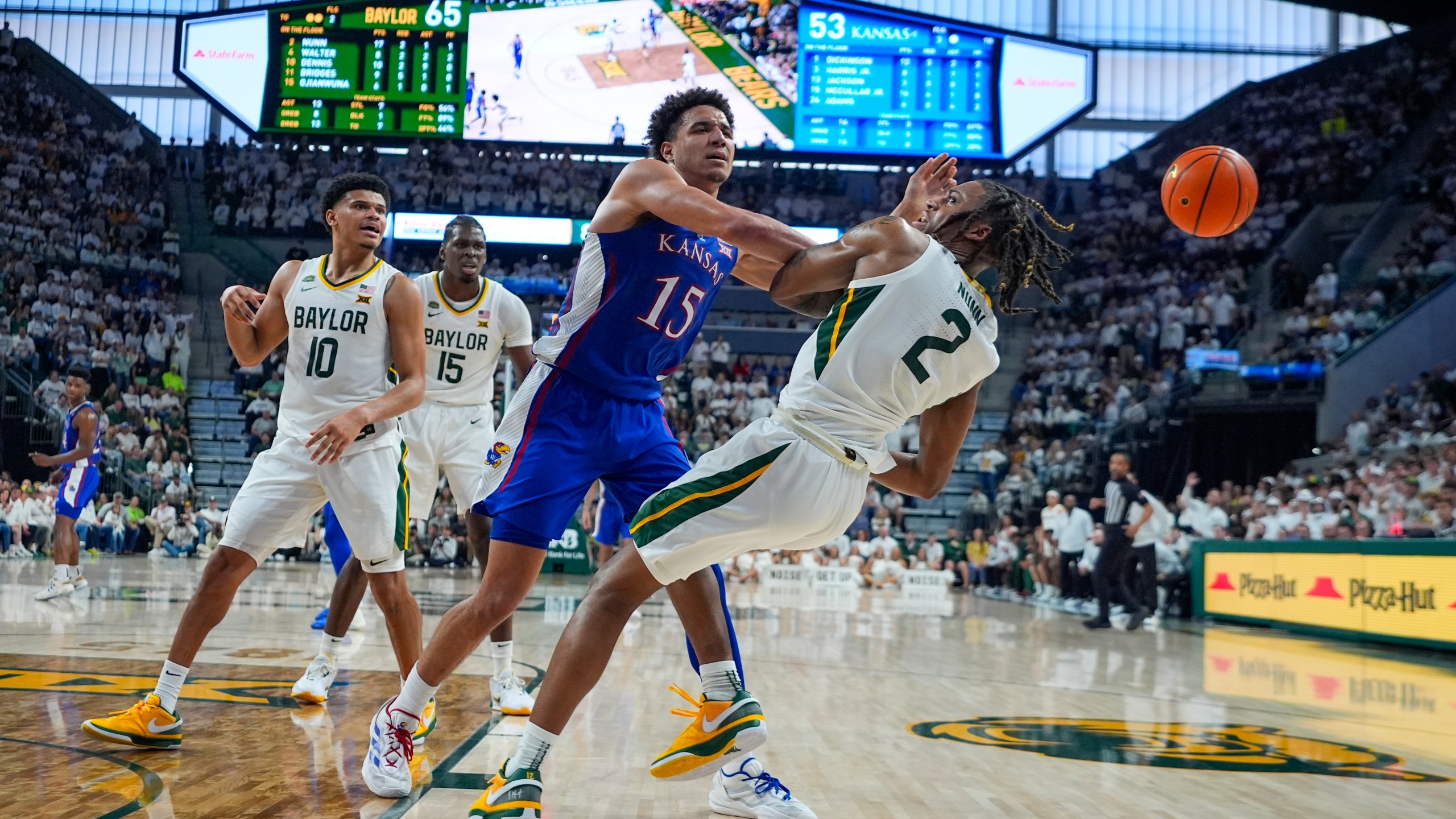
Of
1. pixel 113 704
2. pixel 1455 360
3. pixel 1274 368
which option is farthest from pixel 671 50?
pixel 113 704

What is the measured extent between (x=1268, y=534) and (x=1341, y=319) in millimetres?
7117

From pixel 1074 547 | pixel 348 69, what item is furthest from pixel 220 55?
pixel 1074 547

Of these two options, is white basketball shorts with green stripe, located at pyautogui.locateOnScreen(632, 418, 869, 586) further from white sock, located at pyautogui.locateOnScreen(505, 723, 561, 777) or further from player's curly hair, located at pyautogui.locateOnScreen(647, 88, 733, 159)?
player's curly hair, located at pyautogui.locateOnScreen(647, 88, 733, 159)

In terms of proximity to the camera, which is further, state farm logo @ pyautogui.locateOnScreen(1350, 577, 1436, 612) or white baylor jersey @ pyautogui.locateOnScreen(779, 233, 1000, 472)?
state farm logo @ pyautogui.locateOnScreen(1350, 577, 1436, 612)

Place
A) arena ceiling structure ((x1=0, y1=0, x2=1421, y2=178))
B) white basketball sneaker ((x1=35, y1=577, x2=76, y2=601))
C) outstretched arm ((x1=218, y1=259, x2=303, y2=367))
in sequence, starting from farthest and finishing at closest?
arena ceiling structure ((x1=0, y1=0, x2=1421, y2=178))
white basketball sneaker ((x1=35, y1=577, x2=76, y2=601))
outstretched arm ((x1=218, y1=259, x2=303, y2=367))

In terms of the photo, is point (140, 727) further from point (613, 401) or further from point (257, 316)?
point (613, 401)

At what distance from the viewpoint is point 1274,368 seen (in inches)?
677

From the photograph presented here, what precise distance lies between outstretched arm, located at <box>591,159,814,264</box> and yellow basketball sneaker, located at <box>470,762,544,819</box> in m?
1.44

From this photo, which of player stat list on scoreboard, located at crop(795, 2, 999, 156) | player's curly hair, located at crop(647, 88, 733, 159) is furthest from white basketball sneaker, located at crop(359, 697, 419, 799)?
player stat list on scoreboard, located at crop(795, 2, 999, 156)

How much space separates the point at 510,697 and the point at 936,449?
229cm

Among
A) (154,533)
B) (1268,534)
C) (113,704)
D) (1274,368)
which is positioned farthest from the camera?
(154,533)

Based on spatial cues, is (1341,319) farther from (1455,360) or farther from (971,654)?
(971,654)

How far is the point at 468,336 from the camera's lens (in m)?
5.46

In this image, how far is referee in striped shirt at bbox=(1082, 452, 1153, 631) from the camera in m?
11.1
